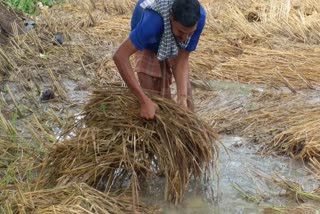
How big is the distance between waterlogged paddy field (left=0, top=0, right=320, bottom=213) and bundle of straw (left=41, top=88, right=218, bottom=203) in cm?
21

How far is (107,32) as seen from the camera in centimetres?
778

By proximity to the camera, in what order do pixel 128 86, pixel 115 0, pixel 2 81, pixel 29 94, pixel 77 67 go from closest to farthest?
1. pixel 128 86
2. pixel 29 94
3. pixel 2 81
4. pixel 77 67
5. pixel 115 0

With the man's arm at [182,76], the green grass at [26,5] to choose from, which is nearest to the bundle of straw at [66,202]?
the man's arm at [182,76]

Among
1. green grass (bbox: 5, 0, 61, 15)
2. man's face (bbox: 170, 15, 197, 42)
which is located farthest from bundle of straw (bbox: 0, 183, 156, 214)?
green grass (bbox: 5, 0, 61, 15)

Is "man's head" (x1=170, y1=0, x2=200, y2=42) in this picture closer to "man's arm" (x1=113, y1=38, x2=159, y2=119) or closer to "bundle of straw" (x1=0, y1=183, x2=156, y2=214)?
"man's arm" (x1=113, y1=38, x2=159, y2=119)

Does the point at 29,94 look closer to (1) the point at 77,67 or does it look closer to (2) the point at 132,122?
(1) the point at 77,67

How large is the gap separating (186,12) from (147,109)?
63 centimetres

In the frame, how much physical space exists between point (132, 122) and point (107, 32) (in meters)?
4.28

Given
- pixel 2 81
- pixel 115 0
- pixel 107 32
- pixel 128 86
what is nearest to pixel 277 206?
pixel 128 86

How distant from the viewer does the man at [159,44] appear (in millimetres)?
3348

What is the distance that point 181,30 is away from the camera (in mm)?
3383

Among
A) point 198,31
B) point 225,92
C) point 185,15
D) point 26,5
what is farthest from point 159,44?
point 26,5

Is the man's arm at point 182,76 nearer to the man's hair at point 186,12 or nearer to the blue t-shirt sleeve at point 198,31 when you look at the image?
the blue t-shirt sleeve at point 198,31

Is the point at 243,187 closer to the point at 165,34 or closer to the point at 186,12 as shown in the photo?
the point at 165,34
